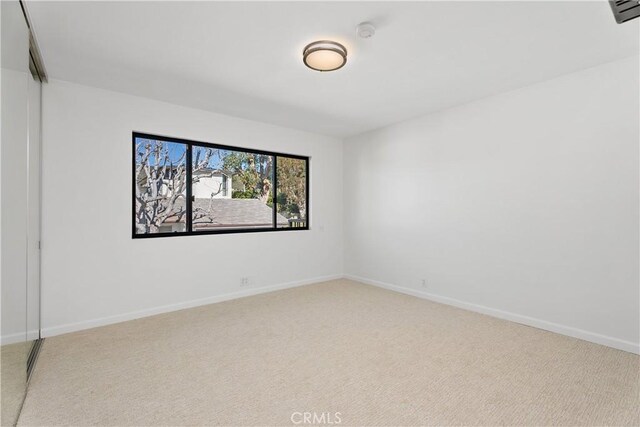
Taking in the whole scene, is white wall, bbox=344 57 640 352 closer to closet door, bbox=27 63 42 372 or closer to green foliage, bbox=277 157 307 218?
green foliage, bbox=277 157 307 218

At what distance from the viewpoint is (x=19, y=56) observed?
6.50ft

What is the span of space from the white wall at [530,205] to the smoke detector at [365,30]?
6.79ft

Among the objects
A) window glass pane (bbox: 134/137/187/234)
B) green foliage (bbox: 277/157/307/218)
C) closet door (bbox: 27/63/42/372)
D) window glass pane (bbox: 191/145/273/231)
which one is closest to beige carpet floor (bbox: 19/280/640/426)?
closet door (bbox: 27/63/42/372)

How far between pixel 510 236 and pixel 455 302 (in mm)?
1082

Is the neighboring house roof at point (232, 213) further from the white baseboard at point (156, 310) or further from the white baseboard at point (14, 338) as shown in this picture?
the white baseboard at point (14, 338)

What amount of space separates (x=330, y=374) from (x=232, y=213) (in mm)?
2796

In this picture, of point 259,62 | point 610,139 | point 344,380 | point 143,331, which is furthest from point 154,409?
point 610,139

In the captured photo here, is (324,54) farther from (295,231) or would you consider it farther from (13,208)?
(295,231)

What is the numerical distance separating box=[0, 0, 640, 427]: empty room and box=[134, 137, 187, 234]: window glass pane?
0.9 inches

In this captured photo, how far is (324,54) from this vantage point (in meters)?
2.49

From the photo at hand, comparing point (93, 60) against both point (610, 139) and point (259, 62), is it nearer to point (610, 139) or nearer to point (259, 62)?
point (259, 62)

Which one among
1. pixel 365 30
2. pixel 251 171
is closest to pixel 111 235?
pixel 251 171

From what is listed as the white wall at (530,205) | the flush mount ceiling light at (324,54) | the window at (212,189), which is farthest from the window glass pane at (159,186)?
the white wall at (530,205)

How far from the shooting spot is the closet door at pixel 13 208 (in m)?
1.64
